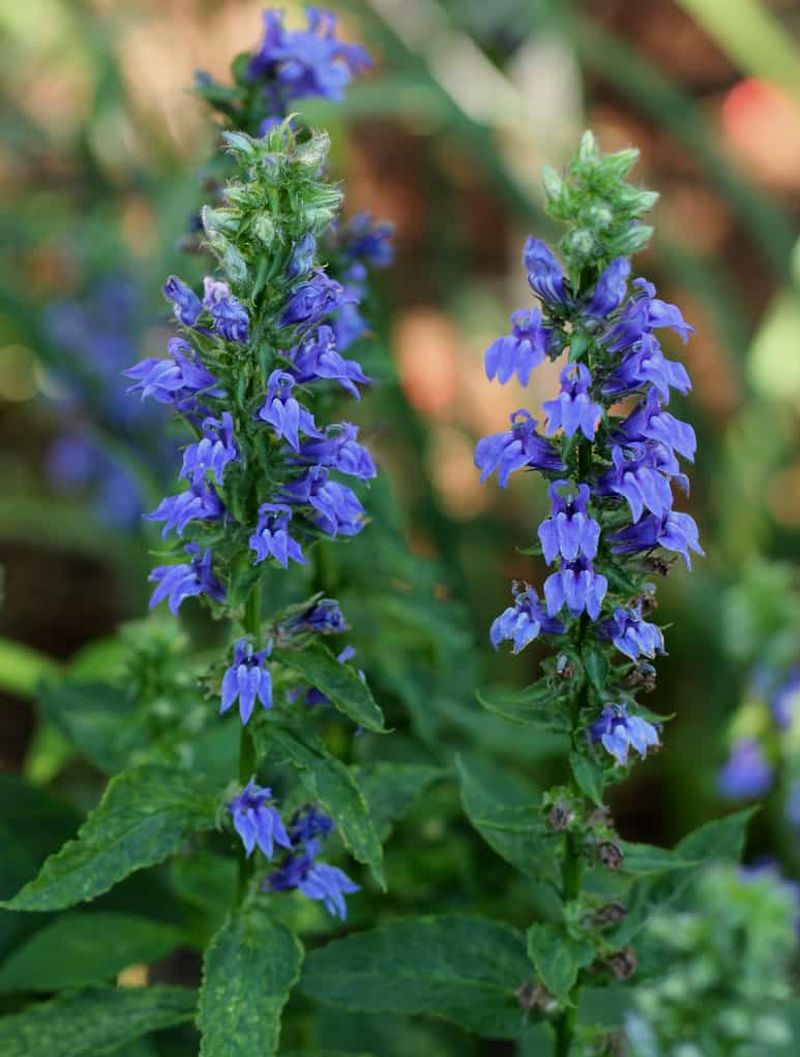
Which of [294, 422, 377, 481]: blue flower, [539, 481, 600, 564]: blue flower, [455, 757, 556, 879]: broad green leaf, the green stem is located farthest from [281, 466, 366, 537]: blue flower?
[455, 757, 556, 879]: broad green leaf

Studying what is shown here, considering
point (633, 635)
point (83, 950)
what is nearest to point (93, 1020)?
point (83, 950)

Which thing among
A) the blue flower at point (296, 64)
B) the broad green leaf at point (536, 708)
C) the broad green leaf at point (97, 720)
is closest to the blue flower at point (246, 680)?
the broad green leaf at point (536, 708)

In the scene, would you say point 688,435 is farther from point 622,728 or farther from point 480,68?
point 480,68

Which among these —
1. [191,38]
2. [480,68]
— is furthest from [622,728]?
[191,38]

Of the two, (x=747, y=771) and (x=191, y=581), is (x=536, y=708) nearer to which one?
(x=191, y=581)

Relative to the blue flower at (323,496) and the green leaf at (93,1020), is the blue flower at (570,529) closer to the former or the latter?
the blue flower at (323,496)

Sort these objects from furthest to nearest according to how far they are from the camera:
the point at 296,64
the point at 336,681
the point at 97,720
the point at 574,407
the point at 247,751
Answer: the point at 97,720
the point at 296,64
the point at 247,751
the point at 336,681
the point at 574,407

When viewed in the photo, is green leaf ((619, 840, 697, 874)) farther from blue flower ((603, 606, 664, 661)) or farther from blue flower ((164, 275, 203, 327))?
blue flower ((164, 275, 203, 327))
